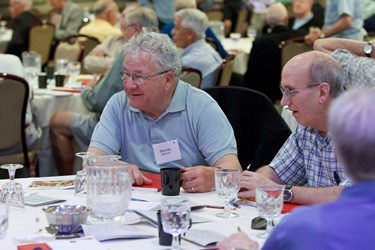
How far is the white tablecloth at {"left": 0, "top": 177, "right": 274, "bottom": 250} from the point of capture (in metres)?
2.59

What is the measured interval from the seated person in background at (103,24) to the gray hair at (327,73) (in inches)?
266

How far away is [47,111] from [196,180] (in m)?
3.28

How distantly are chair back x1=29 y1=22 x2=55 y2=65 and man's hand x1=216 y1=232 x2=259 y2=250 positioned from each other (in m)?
8.95

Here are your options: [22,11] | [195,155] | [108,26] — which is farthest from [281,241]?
[22,11]

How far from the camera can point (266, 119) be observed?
4227 millimetres

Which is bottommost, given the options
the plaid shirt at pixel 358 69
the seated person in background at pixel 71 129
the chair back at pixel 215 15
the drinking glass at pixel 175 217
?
the seated person in background at pixel 71 129

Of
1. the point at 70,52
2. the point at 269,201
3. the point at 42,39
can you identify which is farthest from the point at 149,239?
the point at 42,39

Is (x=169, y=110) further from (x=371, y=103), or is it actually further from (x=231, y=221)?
(x=371, y=103)

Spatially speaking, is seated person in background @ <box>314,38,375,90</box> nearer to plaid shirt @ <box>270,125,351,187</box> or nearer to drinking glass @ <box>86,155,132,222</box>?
plaid shirt @ <box>270,125,351,187</box>

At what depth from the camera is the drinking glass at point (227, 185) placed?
2953 millimetres

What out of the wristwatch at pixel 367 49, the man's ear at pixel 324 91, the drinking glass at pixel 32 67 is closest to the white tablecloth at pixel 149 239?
the man's ear at pixel 324 91

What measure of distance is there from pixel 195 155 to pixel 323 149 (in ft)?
2.28

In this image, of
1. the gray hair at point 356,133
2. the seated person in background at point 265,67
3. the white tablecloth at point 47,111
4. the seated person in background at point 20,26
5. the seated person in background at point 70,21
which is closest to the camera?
the gray hair at point 356,133

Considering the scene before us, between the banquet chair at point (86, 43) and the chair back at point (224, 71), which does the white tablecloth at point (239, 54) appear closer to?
the banquet chair at point (86, 43)
